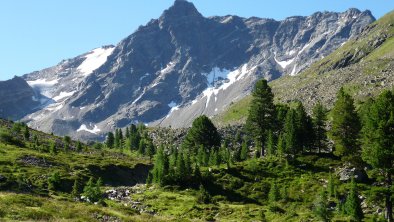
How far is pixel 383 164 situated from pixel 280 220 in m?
12.7

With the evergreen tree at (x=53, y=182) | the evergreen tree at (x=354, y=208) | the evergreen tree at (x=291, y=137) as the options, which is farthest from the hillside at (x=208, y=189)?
the evergreen tree at (x=291, y=137)

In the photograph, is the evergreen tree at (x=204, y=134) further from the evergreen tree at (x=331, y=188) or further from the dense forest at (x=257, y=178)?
the evergreen tree at (x=331, y=188)

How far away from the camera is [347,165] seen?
70812 millimetres

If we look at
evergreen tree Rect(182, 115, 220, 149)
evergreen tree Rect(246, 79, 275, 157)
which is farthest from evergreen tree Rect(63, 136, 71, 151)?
evergreen tree Rect(246, 79, 275, 157)

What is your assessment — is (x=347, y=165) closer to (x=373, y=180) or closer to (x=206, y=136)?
(x=373, y=180)

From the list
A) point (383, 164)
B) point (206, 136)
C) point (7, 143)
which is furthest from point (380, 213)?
point (7, 143)

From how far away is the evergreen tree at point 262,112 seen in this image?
87.4m

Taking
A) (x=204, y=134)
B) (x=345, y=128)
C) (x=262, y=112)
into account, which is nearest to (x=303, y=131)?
(x=345, y=128)

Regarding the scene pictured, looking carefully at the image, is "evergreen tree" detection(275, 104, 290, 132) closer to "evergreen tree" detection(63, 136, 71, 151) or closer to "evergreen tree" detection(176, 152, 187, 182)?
"evergreen tree" detection(176, 152, 187, 182)

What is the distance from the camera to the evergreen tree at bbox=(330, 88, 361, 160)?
67.7 m

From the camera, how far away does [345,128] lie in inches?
2721

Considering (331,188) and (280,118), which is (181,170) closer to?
(331,188)

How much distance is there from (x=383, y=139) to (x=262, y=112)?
41842 millimetres

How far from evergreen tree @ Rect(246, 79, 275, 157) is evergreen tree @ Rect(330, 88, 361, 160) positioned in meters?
19.2
